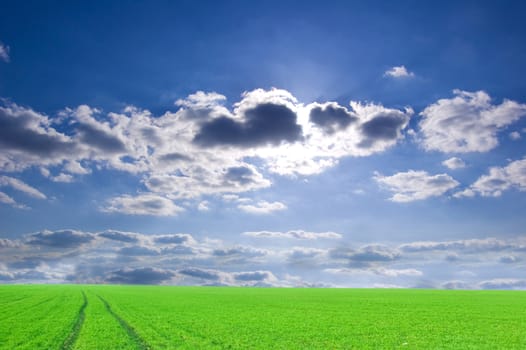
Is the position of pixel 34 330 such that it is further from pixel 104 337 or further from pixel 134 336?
pixel 134 336

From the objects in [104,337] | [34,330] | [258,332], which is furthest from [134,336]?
[34,330]

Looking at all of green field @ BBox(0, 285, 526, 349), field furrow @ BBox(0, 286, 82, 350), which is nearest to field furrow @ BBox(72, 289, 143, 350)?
green field @ BBox(0, 285, 526, 349)

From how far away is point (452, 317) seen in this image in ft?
153

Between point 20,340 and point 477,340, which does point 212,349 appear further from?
point 477,340

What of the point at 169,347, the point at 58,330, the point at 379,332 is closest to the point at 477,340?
the point at 379,332

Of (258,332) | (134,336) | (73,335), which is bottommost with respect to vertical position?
(73,335)

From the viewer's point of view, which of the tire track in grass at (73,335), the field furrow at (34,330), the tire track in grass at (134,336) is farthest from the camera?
the field furrow at (34,330)

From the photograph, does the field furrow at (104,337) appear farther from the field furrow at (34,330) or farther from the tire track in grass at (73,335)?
the field furrow at (34,330)

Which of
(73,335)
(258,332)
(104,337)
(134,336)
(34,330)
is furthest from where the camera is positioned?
(34,330)

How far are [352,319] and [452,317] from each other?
11.9 meters

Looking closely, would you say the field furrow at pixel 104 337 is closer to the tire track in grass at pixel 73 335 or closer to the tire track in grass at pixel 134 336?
the tire track in grass at pixel 134 336

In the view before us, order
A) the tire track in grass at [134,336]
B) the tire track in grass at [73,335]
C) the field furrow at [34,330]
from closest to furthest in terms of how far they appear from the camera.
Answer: the tire track in grass at [134,336]
the tire track in grass at [73,335]
the field furrow at [34,330]

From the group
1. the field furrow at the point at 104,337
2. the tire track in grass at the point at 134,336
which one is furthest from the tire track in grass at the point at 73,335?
the tire track in grass at the point at 134,336

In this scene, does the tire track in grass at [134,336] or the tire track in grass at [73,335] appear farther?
the tire track in grass at [73,335]
